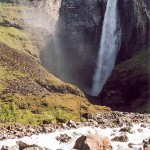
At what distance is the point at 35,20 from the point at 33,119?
56.4 metres

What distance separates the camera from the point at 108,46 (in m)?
130

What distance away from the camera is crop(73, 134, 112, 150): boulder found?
95.8 ft

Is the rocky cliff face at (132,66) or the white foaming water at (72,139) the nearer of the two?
the white foaming water at (72,139)

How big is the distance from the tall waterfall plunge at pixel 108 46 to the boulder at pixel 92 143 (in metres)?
92.2

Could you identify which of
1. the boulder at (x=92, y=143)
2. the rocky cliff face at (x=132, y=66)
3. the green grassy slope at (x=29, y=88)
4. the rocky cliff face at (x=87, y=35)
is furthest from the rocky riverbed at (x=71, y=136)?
the rocky cliff face at (x=87, y=35)

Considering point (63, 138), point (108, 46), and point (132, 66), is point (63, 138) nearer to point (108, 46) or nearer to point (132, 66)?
point (132, 66)

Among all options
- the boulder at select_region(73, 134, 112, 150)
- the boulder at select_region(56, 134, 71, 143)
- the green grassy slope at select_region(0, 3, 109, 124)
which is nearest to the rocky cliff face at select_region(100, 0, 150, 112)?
the green grassy slope at select_region(0, 3, 109, 124)

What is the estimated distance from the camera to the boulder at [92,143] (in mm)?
29188

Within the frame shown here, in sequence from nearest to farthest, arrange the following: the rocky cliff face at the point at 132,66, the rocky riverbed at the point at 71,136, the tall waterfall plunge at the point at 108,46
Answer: the rocky riverbed at the point at 71,136 < the rocky cliff face at the point at 132,66 < the tall waterfall plunge at the point at 108,46

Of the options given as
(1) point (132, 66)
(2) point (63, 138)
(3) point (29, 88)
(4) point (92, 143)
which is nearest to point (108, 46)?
(1) point (132, 66)

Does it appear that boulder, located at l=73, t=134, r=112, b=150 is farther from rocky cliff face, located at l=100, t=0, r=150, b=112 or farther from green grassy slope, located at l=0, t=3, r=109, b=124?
rocky cliff face, located at l=100, t=0, r=150, b=112

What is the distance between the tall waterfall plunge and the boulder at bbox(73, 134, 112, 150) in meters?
92.2

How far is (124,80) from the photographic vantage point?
4304 inches

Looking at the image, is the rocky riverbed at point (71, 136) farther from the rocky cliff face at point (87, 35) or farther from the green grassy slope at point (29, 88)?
the rocky cliff face at point (87, 35)
